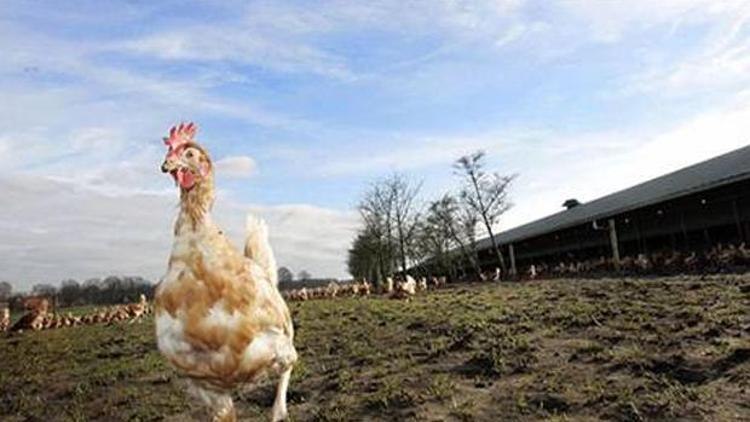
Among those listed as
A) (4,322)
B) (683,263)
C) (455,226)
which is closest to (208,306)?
(683,263)

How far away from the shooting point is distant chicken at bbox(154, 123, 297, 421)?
16.6 ft

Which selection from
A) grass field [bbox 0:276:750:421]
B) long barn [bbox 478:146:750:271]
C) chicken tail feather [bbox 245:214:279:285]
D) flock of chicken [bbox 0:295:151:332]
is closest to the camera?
chicken tail feather [bbox 245:214:279:285]

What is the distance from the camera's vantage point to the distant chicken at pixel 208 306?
16.6 ft

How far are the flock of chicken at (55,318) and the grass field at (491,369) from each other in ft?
40.9

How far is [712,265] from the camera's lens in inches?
953

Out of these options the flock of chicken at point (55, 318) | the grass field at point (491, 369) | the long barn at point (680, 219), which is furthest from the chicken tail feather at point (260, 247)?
the flock of chicken at point (55, 318)

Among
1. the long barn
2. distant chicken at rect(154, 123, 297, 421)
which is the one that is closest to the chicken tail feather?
distant chicken at rect(154, 123, 297, 421)

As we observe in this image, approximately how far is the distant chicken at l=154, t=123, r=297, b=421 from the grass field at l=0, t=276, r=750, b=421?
4885 millimetres

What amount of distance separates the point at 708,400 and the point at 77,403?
1043 centimetres

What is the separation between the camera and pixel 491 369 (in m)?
11.3

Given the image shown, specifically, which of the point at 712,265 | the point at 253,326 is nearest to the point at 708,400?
the point at 253,326

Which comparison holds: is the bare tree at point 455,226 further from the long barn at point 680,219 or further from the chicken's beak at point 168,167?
the chicken's beak at point 168,167

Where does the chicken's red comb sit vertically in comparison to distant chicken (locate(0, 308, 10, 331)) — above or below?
above

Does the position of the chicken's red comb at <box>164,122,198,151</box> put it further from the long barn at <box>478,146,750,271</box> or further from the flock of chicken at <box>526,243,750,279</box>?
the long barn at <box>478,146,750,271</box>
